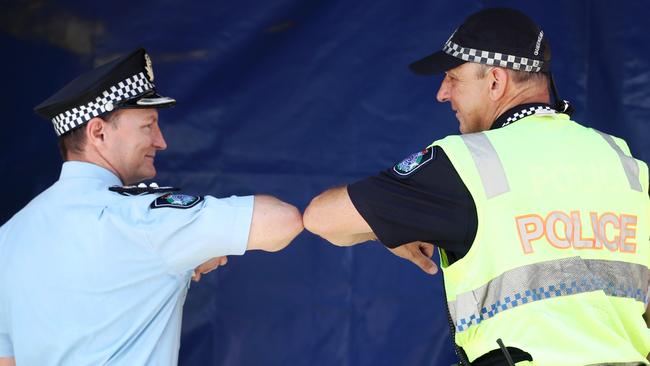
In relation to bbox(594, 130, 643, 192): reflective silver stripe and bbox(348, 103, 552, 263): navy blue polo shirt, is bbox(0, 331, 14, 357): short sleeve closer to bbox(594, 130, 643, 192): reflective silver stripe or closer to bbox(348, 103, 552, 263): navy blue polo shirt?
bbox(348, 103, 552, 263): navy blue polo shirt

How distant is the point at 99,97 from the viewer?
7.23 ft

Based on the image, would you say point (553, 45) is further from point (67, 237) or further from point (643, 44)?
point (67, 237)

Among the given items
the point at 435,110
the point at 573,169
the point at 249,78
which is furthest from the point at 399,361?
the point at 573,169

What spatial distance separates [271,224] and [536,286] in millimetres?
602

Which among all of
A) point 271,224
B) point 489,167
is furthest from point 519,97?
point 271,224

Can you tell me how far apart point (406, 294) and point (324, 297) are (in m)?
0.26

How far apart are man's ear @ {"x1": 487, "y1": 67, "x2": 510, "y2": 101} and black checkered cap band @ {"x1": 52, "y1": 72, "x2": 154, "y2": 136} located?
85 cm

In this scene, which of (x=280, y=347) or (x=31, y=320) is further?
(x=280, y=347)

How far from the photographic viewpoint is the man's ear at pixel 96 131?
87.2 inches

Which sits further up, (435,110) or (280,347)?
(435,110)

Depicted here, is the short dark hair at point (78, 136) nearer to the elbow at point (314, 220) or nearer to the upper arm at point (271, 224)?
the upper arm at point (271, 224)

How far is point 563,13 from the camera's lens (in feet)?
9.53

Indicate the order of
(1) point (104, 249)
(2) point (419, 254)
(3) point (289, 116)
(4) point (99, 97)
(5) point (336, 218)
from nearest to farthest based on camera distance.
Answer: (5) point (336, 218) < (1) point (104, 249) < (4) point (99, 97) < (2) point (419, 254) < (3) point (289, 116)

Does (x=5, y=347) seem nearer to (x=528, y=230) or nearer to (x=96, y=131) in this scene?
(x=96, y=131)
